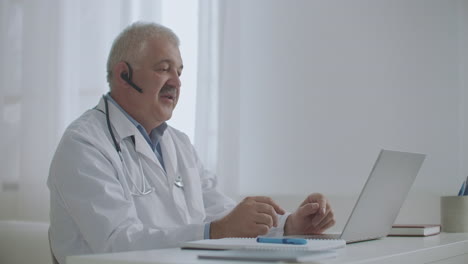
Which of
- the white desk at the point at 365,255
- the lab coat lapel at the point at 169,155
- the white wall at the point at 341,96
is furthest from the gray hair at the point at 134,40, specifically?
the white desk at the point at 365,255

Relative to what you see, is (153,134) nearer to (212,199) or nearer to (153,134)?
(153,134)

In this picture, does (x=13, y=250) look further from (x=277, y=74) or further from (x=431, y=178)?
(x=431, y=178)

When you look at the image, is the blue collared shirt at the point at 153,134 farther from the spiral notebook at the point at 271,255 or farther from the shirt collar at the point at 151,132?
the spiral notebook at the point at 271,255

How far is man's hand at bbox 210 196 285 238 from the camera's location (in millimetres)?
1394

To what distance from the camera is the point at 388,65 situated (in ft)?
8.08

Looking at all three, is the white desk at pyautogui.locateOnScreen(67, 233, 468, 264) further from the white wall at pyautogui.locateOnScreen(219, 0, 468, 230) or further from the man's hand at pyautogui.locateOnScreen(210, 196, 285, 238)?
the white wall at pyautogui.locateOnScreen(219, 0, 468, 230)

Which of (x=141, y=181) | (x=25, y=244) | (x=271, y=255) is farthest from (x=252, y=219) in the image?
(x=25, y=244)

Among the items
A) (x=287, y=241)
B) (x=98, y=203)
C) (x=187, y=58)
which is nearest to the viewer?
(x=287, y=241)

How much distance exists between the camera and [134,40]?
207 centimetres

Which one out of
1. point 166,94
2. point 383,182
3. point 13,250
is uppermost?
point 166,94

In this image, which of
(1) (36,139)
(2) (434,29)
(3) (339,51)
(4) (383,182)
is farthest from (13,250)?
(2) (434,29)

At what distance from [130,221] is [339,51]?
1309 mm

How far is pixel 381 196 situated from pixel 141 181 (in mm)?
751

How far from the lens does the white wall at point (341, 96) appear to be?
7.71 ft
